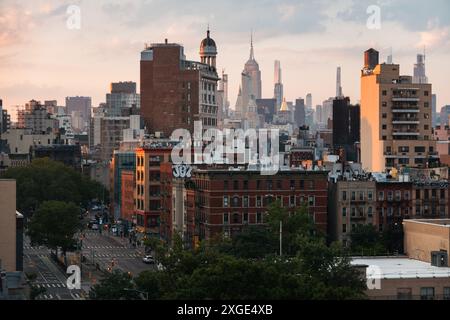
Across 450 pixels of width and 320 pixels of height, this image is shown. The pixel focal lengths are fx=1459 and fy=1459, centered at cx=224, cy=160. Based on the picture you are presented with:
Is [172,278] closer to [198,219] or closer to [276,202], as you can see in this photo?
[276,202]

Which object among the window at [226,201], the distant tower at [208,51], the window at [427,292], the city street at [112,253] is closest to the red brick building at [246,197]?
the window at [226,201]

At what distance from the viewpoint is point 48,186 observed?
113 m

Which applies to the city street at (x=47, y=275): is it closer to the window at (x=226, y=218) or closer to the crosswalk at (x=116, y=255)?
the crosswalk at (x=116, y=255)

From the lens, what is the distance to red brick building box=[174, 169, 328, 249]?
233ft

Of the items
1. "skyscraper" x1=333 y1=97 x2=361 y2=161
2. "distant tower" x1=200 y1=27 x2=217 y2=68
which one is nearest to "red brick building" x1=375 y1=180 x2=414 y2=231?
"distant tower" x1=200 y1=27 x2=217 y2=68

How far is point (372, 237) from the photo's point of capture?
221ft

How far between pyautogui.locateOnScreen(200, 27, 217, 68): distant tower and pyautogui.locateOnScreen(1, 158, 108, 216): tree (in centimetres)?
1535

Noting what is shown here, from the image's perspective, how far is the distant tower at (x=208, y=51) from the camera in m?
132

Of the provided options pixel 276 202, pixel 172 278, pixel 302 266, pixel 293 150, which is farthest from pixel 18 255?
pixel 293 150

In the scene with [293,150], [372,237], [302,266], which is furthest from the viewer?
[293,150]

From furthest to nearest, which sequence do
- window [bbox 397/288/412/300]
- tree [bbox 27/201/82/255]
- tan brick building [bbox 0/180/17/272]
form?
tree [bbox 27/201/82/255]
tan brick building [bbox 0/180/17/272]
window [bbox 397/288/412/300]

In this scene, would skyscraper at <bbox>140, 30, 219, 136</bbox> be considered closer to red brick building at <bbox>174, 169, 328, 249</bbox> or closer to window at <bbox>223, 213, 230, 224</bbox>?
red brick building at <bbox>174, 169, 328, 249</bbox>

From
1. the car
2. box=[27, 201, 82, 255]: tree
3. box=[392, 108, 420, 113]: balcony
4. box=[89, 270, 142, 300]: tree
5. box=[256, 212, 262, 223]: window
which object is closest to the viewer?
box=[89, 270, 142, 300]: tree
